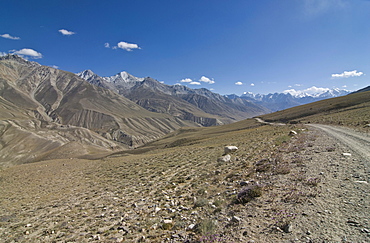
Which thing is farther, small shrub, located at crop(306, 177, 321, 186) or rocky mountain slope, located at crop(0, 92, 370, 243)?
small shrub, located at crop(306, 177, 321, 186)

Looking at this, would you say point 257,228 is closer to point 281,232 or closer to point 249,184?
point 281,232

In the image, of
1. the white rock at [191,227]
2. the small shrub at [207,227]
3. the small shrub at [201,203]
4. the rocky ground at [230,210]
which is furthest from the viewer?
the small shrub at [201,203]

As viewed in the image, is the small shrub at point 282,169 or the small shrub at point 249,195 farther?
the small shrub at point 282,169

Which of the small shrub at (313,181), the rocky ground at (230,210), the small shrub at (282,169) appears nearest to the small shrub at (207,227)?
the rocky ground at (230,210)

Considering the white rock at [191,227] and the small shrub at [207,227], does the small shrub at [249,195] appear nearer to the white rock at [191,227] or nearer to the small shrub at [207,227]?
the small shrub at [207,227]

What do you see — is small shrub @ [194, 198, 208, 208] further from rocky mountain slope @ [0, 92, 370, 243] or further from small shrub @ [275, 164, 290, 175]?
small shrub @ [275, 164, 290, 175]

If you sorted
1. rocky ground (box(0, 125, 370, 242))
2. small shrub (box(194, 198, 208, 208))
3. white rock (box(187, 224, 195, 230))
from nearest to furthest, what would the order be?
rocky ground (box(0, 125, 370, 242)), white rock (box(187, 224, 195, 230)), small shrub (box(194, 198, 208, 208))

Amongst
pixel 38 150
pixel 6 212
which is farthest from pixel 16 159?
pixel 6 212

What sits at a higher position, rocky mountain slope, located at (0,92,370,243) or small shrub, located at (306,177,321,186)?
small shrub, located at (306,177,321,186)

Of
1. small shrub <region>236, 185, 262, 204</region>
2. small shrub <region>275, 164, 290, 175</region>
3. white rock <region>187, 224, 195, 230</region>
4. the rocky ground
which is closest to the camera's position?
the rocky ground

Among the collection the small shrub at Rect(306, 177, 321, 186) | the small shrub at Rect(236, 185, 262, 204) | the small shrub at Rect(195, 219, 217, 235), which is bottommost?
the small shrub at Rect(195, 219, 217, 235)

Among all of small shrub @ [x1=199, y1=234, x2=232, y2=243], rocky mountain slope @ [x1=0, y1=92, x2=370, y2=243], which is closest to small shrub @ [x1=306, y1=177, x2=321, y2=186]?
rocky mountain slope @ [x1=0, y1=92, x2=370, y2=243]

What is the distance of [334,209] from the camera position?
621 cm

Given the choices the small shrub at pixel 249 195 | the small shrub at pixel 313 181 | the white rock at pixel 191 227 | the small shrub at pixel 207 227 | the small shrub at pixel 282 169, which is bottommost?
the white rock at pixel 191 227
